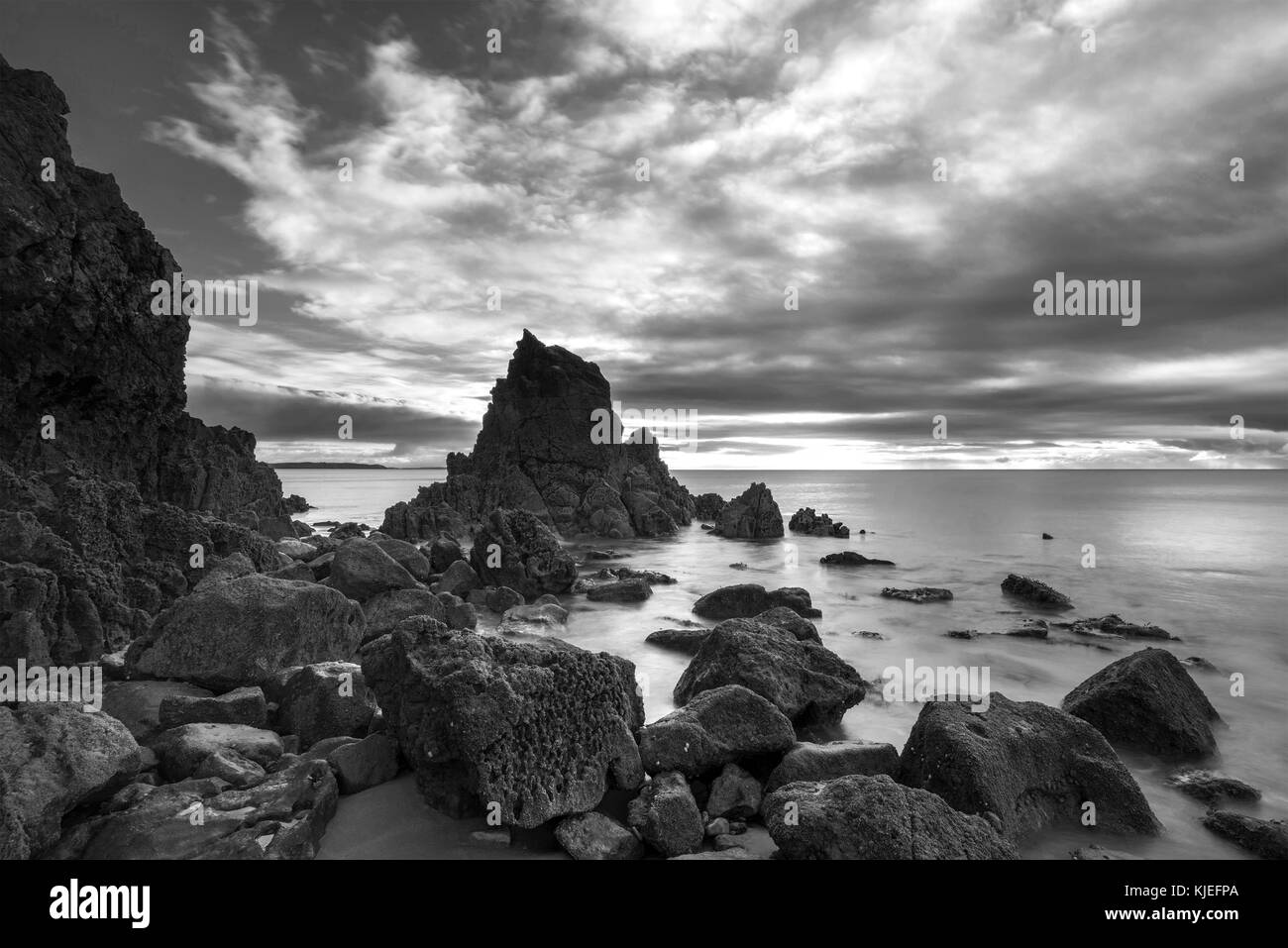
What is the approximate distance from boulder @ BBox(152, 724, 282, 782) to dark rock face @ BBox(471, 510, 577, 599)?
16.0 m

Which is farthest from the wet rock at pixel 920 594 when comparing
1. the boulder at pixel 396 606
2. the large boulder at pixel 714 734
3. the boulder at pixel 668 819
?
the boulder at pixel 668 819

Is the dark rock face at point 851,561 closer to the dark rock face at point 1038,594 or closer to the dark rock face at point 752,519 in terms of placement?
the dark rock face at point 1038,594

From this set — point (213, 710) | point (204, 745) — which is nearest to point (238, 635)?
point (213, 710)

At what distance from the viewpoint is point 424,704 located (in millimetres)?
6801

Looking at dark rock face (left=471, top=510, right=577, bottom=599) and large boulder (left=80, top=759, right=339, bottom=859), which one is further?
dark rock face (left=471, top=510, right=577, bottom=599)

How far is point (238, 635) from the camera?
31.9ft

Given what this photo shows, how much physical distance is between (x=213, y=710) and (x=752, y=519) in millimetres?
47201

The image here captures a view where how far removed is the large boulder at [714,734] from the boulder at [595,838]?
3.95 ft

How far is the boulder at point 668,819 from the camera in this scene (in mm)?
6320

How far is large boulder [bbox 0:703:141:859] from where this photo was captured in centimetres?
525

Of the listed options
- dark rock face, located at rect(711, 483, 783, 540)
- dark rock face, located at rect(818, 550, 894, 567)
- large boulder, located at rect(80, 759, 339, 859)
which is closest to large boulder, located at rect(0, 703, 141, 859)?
large boulder, located at rect(80, 759, 339, 859)

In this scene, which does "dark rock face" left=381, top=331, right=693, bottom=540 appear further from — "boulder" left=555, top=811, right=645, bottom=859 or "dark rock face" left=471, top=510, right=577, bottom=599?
"boulder" left=555, top=811, right=645, bottom=859

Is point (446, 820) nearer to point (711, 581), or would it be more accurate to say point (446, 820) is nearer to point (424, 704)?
point (424, 704)

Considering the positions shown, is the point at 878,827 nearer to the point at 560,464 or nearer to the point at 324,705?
the point at 324,705
